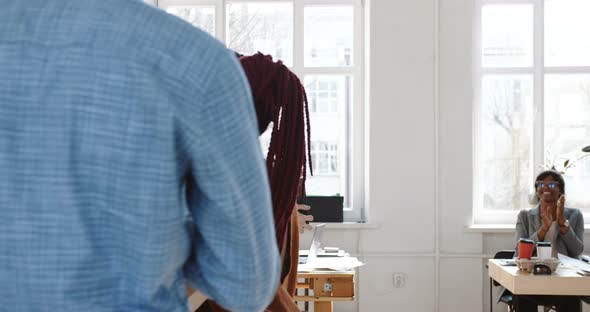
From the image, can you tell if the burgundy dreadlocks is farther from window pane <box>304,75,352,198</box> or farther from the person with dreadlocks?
window pane <box>304,75,352,198</box>

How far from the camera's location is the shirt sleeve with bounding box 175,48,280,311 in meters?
0.79

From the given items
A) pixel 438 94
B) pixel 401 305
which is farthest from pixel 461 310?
pixel 438 94

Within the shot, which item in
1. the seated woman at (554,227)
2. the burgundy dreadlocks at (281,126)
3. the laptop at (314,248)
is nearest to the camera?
the burgundy dreadlocks at (281,126)

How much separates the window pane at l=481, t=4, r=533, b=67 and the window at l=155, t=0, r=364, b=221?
39.1 inches

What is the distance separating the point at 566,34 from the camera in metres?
5.85

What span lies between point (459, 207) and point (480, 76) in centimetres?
107

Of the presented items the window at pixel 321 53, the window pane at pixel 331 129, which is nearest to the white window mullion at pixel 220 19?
the window at pixel 321 53

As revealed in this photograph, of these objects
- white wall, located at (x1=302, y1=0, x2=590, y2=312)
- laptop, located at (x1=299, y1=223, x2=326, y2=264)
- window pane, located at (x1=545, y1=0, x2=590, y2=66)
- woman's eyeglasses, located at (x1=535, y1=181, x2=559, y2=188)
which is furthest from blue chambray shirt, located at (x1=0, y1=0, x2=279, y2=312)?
window pane, located at (x1=545, y1=0, x2=590, y2=66)

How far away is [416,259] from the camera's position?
5.53 metres

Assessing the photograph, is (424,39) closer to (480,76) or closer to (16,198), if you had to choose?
(480,76)

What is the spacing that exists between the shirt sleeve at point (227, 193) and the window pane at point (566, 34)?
5426mm

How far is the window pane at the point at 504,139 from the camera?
5.80 metres

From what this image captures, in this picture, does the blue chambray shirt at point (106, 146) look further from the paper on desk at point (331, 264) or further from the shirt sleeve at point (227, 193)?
the paper on desk at point (331, 264)

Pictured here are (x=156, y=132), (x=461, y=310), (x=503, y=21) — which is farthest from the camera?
(x=503, y=21)
